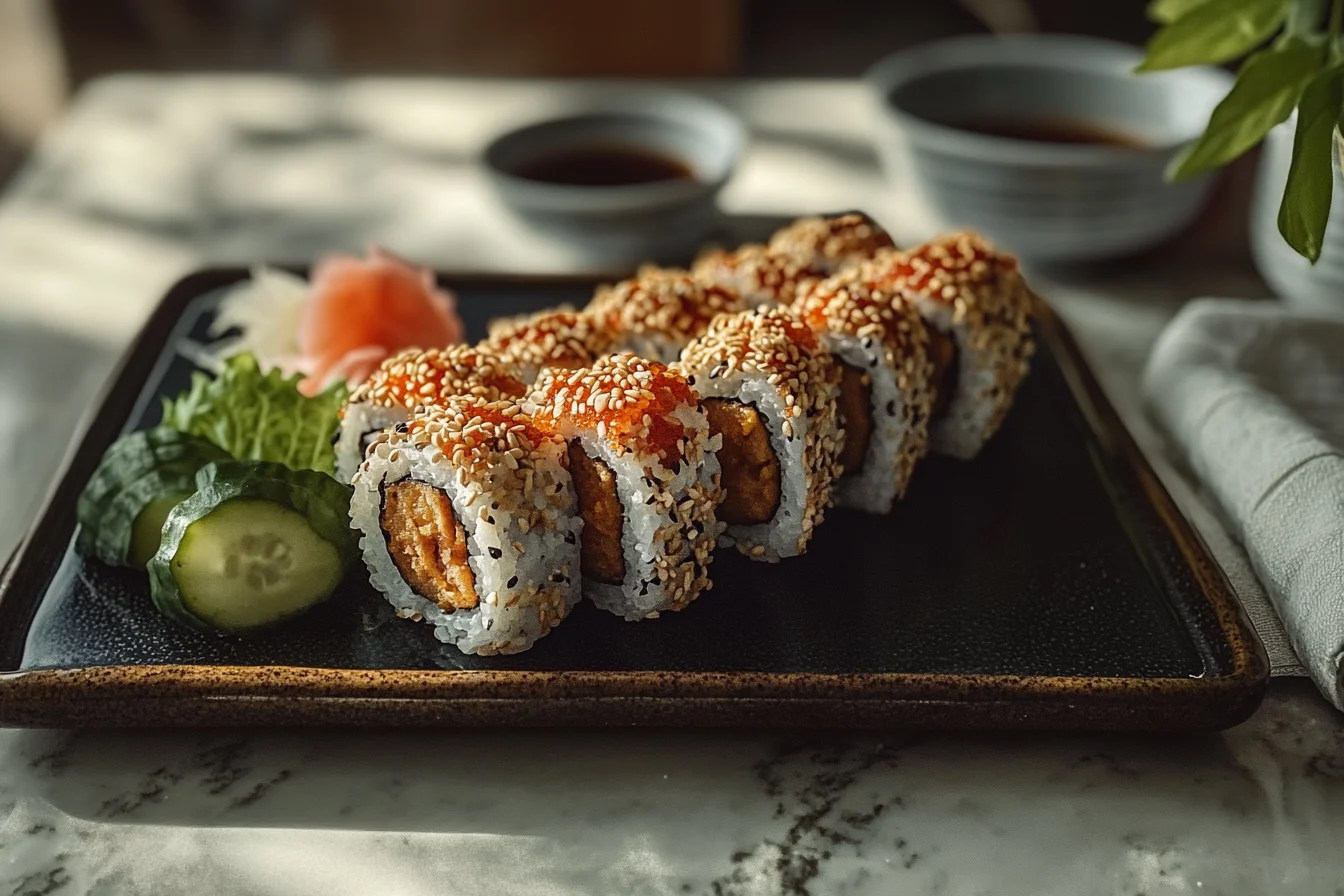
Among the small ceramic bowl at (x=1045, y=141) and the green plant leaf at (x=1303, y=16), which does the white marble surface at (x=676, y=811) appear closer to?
the green plant leaf at (x=1303, y=16)

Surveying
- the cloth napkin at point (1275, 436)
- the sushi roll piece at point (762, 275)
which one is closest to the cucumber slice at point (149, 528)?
the sushi roll piece at point (762, 275)

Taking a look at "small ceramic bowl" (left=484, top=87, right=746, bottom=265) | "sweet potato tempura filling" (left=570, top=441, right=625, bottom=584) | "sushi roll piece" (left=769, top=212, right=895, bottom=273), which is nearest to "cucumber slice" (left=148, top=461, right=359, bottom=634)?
"sweet potato tempura filling" (left=570, top=441, right=625, bottom=584)

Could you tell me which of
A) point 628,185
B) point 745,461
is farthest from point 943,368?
point 628,185

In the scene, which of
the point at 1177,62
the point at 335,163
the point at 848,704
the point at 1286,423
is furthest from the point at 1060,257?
the point at 335,163

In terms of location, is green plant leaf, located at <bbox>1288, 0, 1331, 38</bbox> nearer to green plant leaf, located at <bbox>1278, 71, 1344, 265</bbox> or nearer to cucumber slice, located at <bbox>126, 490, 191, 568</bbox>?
green plant leaf, located at <bbox>1278, 71, 1344, 265</bbox>

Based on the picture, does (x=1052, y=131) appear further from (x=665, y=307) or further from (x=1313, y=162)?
(x=1313, y=162)
